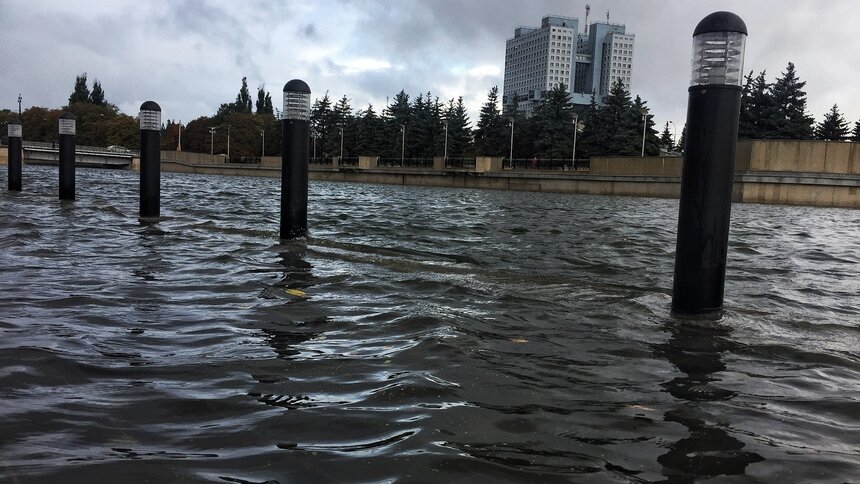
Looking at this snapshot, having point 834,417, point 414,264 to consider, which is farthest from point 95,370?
point 414,264

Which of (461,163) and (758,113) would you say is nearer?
(758,113)

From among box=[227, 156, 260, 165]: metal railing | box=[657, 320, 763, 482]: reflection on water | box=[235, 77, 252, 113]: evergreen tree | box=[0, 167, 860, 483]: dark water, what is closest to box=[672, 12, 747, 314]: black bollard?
box=[657, 320, 763, 482]: reflection on water

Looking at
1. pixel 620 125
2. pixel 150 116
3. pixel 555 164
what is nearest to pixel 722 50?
pixel 150 116

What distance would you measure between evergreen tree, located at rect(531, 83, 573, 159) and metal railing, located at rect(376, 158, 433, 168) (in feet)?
47.1

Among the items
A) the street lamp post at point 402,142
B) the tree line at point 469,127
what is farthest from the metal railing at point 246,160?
the street lamp post at point 402,142

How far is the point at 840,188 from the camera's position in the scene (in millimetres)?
40281

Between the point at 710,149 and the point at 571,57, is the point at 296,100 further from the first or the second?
the point at 571,57

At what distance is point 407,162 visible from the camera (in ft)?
278

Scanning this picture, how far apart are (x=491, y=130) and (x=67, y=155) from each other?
68.2m

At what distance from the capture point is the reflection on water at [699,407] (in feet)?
8.46

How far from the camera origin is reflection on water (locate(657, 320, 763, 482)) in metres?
2.58

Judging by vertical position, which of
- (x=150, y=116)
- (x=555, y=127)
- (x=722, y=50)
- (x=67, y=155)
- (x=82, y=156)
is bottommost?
(x=67, y=155)

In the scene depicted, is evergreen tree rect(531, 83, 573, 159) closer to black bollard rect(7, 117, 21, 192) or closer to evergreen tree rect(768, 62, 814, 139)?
evergreen tree rect(768, 62, 814, 139)

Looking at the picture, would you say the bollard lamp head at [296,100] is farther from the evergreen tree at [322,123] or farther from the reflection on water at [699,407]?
the evergreen tree at [322,123]
